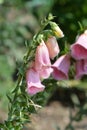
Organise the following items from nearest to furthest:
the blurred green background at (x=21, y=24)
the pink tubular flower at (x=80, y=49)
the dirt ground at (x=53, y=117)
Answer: the pink tubular flower at (x=80, y=49)
the blurred green background at (x=21, y=24)
the dirt ground at (x=53, y=117)

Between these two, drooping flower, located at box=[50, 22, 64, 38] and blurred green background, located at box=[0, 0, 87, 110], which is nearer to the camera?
drooping flower, located at box=[50, 22, 64, 38]

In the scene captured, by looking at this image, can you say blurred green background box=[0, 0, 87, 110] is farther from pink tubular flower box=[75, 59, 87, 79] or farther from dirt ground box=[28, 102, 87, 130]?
pink tubular flower box=[75, 59, 87, 79]

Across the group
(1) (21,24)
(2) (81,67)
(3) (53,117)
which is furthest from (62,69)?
(3) (53,117)

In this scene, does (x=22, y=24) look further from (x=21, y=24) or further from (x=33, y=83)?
(x=33, y=83)

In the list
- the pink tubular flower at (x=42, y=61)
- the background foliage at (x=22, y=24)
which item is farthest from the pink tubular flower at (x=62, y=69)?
the background foliage at (x=22, y=24)

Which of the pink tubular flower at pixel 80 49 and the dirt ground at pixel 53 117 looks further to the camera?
the dirt ground at pixel 53 117

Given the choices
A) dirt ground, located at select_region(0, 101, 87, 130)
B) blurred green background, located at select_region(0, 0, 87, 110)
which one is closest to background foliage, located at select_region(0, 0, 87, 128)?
blurred green background, located at select_region(0, 0, 87, 110)

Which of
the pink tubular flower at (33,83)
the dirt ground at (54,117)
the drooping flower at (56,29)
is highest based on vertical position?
the drooping flower at (56,29)

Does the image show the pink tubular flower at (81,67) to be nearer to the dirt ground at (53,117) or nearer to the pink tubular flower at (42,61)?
the pink tubular flower at (42,61)
